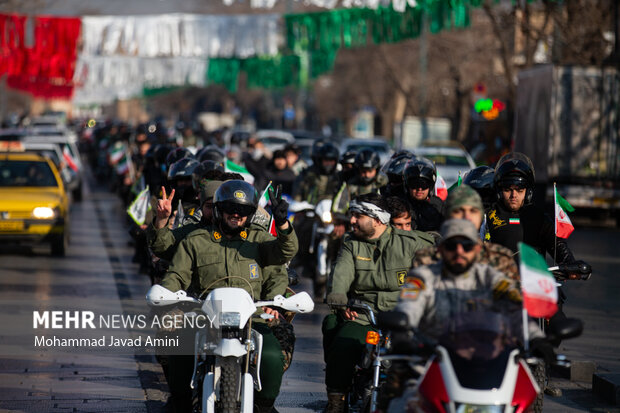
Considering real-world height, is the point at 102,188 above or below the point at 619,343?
below

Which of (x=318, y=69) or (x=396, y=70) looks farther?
(x=396, y=70)

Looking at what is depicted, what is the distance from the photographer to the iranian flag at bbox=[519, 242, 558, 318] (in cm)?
516

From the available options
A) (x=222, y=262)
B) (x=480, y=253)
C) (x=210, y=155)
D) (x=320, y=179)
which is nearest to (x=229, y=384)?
(x=222, y=262)


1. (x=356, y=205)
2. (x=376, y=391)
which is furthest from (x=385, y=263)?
(x=376, y=391)

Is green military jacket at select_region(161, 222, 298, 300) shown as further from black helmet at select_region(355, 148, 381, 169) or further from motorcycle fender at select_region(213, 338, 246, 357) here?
black helmet at select_region(355, 148, 381, 169)

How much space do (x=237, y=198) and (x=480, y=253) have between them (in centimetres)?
164

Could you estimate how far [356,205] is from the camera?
755 centimetres

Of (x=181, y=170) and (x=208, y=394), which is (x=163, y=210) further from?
(x=181, y=170)

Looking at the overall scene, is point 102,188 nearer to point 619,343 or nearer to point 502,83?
point 502,83

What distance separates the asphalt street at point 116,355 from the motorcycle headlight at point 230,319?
2.21m

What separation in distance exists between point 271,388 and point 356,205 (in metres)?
1.39

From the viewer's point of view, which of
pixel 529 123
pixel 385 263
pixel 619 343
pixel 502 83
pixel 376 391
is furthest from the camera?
pixel 502 83

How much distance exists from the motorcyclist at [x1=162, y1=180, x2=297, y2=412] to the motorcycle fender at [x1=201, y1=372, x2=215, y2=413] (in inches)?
21.6

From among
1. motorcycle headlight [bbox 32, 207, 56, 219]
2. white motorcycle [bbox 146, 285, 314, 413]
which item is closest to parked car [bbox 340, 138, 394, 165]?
motorcycle headlight [bbox 32, 207, 56, 219]
